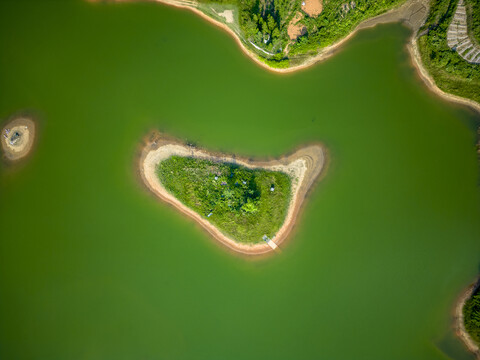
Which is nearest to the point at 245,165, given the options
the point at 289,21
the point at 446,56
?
the point at 289,21

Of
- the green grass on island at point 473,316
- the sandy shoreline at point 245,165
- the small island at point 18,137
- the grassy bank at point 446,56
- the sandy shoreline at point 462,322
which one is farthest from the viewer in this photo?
the small island at point 18,137

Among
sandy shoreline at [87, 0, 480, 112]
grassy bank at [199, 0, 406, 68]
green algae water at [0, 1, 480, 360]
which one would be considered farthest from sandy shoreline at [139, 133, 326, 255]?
grassy bank at [199, 0, 406, 68]

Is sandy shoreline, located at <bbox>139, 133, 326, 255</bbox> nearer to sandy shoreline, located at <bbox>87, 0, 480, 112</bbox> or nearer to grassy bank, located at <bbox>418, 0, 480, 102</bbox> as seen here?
sandy shoreline, located at <bbox>87, 0, 480, 112</bbox>

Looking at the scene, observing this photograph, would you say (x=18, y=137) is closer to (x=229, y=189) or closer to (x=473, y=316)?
(x=229, y=189)

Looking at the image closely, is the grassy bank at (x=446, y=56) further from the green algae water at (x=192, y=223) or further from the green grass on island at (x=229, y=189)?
the green grass on island at (x=229, y=189)

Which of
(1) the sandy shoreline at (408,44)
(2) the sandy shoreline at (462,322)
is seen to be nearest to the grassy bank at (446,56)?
(1) the sandy shoreline at (408,44)
